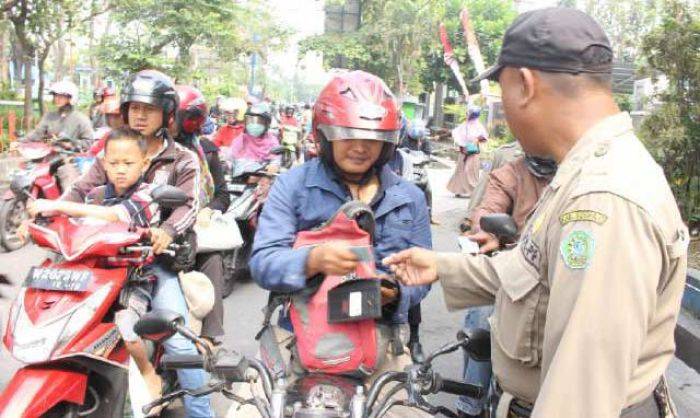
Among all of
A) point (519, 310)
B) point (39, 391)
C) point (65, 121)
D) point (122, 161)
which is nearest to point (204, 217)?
point (122, 161)

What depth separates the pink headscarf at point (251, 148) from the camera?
920 centimetres

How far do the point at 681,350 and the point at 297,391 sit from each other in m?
4.49

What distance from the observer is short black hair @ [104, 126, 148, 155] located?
11.0 ft

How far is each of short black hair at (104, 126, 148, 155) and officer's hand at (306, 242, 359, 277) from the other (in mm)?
1736

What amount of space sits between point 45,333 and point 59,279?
0.79 feet

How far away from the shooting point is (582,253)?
1297 millimetres

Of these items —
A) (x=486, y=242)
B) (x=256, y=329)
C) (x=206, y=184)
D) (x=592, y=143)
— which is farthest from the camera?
(x=256, y=329)

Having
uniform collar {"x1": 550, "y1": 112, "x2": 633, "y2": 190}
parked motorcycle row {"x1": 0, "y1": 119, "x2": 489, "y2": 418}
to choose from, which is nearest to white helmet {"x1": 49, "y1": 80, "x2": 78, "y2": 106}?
parked motorcycle row {"x1": 0, "y1": 119, "x2": 489, "y2": 418}

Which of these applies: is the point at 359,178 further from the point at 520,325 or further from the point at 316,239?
the point at 520,325

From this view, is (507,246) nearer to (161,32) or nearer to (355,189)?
(355,189)

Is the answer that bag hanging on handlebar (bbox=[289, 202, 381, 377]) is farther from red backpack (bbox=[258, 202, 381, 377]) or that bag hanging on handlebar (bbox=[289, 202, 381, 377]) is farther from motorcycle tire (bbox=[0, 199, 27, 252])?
motorcycle tire (bbox=[0, 199, 27, 252])

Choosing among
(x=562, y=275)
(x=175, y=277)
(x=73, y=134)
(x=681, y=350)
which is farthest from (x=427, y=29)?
(x=562, y=275)

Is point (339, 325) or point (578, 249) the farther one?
point (339, 325)

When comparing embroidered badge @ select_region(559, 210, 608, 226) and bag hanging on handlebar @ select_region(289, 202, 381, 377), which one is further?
bag hanging on handlebar @ select_region(289, 202, 381, 377)
